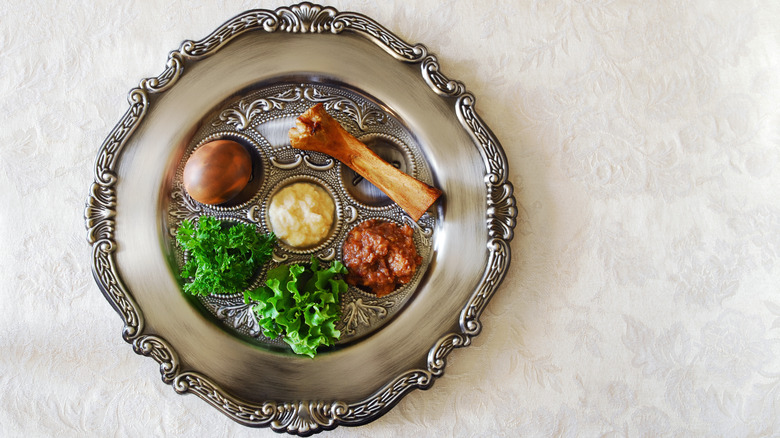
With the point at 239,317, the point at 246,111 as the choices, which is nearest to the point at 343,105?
the point at 246,111

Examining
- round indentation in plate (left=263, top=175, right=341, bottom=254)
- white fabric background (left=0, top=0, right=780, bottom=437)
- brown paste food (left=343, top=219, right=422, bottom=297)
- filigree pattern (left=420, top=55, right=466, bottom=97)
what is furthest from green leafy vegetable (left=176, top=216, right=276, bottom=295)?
filigree pattern (left=420, top=55, right=466, bottom=97)

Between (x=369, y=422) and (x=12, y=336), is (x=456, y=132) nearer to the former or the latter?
(x=369, y=422)

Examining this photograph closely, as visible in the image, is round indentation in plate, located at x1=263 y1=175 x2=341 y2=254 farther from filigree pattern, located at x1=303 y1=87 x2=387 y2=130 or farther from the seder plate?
filigree pattern, located at x1=303 y1=87 x2=387 y2=130

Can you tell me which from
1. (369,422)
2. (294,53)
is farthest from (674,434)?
(294,53)

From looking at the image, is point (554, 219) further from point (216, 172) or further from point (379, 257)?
point (216, 172)

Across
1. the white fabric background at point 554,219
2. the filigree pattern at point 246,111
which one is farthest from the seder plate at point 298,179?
the white fabric background at point 554,219

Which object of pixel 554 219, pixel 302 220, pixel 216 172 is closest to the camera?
pixel 216 172
